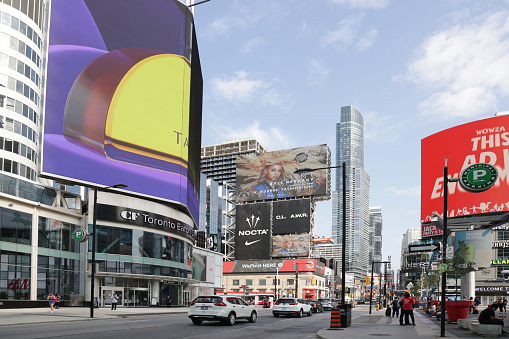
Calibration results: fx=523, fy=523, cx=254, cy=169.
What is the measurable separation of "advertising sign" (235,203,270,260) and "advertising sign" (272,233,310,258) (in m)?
2.26

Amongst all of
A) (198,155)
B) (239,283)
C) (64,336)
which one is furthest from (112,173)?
(239,283)

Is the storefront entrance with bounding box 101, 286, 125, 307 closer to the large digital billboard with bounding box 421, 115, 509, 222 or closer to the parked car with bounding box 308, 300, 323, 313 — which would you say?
the parked car with bounding box 308, 300, 323, 313

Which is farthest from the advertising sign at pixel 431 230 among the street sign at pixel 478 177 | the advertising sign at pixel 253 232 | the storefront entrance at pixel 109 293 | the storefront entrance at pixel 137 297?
the advertising sign at pixel 253 232

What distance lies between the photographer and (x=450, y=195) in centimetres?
5909

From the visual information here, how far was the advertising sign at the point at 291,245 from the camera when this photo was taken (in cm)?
13112

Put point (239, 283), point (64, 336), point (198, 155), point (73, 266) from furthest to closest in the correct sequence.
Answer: point (239, 283) → point (198, 155) → point (73, 266) → point (64, 336)

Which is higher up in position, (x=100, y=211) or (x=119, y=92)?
(x=119, y=92)

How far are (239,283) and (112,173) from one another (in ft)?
290

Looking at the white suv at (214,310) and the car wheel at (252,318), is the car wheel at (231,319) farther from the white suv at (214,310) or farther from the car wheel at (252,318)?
the car wheel at (252,318)

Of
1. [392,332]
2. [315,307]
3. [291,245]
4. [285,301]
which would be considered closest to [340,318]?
[392,332]

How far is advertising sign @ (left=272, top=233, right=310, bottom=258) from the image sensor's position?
13112 cm

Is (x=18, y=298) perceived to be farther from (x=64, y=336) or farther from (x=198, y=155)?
(x=198, y=155)

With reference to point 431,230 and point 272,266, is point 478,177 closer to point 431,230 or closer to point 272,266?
point 431,230

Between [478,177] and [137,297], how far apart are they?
4129 cm
